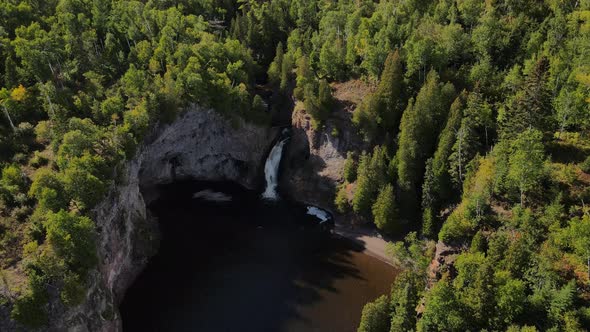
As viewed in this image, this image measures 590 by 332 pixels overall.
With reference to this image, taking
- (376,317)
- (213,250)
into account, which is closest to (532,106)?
(376,317)

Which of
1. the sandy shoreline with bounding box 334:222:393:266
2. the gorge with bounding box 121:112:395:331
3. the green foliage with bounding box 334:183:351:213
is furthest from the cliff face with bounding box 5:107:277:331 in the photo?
the sandy shoreline with bounding box 334:222:393:266

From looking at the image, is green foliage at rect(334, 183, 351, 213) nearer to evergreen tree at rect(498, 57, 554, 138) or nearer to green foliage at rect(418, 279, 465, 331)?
evergreen tree at rect(498, 57, 554, 138)

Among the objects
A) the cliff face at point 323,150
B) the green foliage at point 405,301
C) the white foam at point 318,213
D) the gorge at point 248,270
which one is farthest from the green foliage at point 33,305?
the cliff face at point 323,150

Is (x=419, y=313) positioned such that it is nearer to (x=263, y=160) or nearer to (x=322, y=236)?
(x=322, y=236)

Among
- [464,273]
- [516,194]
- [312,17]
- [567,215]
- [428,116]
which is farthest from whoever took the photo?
[312,17]

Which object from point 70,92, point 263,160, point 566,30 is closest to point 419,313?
point 263,160

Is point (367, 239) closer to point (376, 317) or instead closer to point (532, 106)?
point (376, 317)

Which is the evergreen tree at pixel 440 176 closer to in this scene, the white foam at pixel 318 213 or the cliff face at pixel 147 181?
the white foam at pixel 318 213
